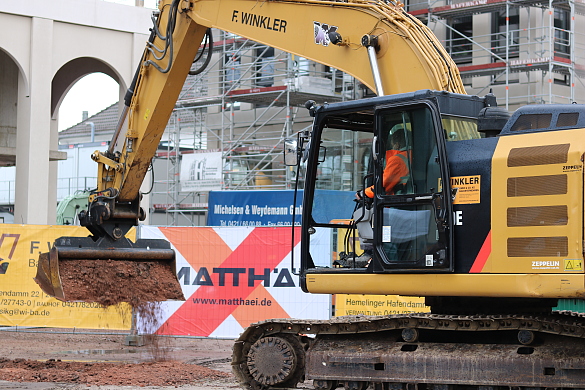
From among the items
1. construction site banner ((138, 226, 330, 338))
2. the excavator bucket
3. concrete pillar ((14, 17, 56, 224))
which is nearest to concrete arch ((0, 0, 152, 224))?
concrete pillar ((14, 17, 56, 224))

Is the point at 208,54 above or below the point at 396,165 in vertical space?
above

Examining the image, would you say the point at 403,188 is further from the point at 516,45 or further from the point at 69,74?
the point at 69,74

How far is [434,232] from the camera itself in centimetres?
746

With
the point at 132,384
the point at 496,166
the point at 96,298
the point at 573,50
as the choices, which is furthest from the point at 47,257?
the point at 573,50

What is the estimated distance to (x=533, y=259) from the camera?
23.0ft

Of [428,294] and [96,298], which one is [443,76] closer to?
[428,294]

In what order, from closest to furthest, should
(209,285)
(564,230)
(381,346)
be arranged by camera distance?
(564,230)
(381,346)
(209,285)

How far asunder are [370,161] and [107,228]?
4.90 m

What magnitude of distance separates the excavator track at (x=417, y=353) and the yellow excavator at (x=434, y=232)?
1 cm

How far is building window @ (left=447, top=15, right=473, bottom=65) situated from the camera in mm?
25125

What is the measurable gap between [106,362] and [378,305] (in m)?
4.63

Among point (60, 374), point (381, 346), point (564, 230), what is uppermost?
point (564, 230)

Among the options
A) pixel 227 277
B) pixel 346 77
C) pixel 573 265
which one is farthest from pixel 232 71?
pixel 573 265

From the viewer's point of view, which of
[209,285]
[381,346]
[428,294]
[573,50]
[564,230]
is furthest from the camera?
[573,50]
